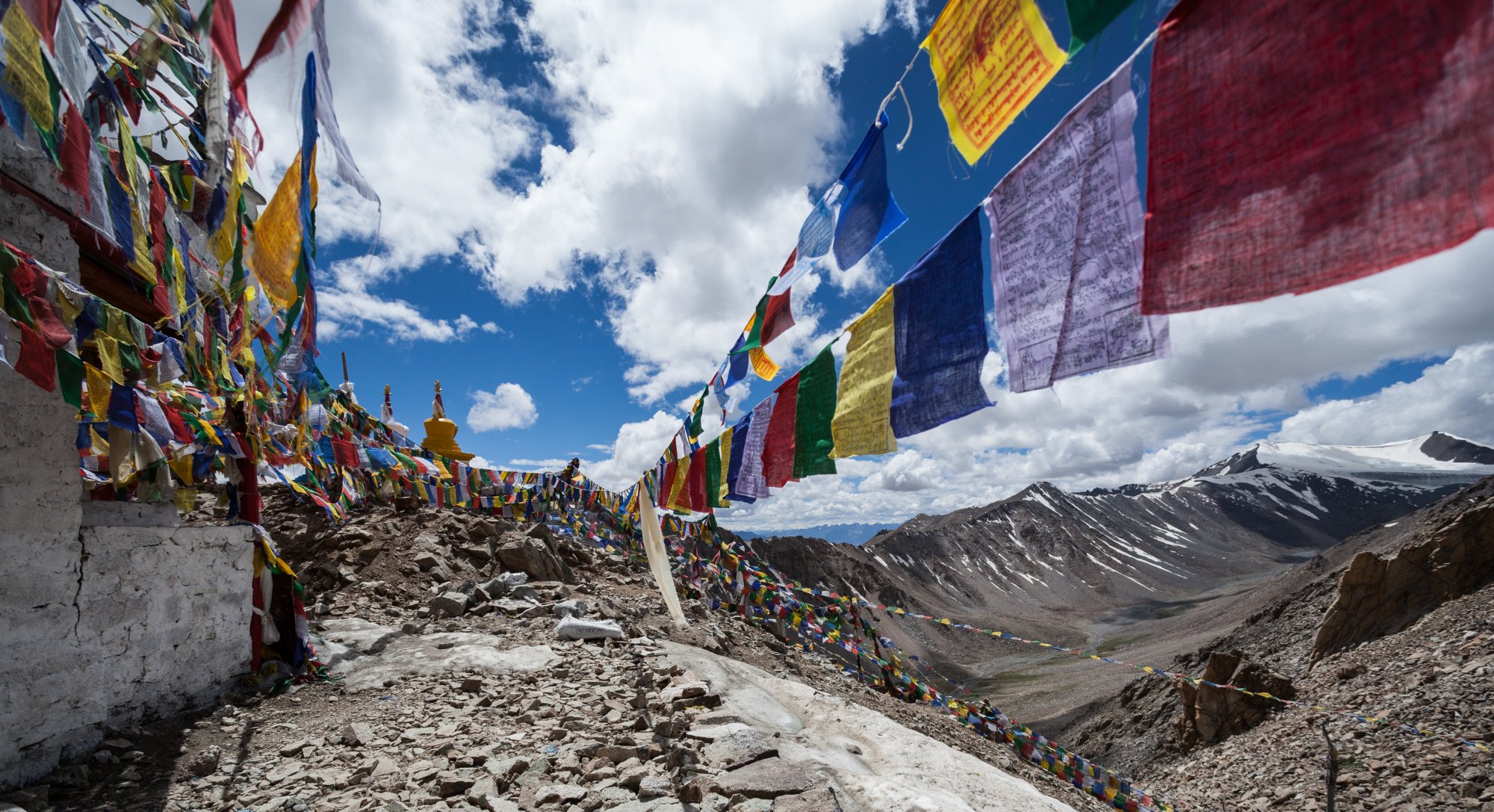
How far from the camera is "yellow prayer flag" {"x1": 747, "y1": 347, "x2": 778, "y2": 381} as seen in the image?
6.39 metres

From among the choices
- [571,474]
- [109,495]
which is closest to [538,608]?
[109,495]

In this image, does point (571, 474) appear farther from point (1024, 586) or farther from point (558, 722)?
point (1024, 586)

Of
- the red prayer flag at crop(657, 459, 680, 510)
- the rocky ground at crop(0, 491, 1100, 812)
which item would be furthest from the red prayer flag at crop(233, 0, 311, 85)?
the red prayer flag at crop(657, 459, 680, 510)

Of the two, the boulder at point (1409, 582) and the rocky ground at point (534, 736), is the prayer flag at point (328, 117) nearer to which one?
the rocky ground at point (534, 736)

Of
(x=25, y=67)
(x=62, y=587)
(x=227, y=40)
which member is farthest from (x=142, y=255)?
(x=227, y=40)

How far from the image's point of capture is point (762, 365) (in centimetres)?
644

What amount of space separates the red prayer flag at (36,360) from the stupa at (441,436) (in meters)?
15.7

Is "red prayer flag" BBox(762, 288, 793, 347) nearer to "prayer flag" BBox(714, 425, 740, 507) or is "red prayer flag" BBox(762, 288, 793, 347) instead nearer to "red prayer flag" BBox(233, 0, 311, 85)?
"prayer flag" BBox(714, 425, 740, 507)

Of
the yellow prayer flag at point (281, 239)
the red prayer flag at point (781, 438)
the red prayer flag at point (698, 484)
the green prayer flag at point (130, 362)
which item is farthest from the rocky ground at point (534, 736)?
the yellow prayer flag at point (281, 239)

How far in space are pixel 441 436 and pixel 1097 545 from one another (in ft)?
504

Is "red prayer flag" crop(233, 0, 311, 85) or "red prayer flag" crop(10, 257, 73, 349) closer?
"red prayer flag" crop(233, 0, 311, 85)

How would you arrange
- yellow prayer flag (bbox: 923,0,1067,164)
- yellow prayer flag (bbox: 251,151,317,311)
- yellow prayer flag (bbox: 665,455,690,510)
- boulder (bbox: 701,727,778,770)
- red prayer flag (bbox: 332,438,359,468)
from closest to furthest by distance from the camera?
yellow prayer flag (bbox: 923,0,1067,164)
yellow prayer flag (bbox: 251,151,317,311)
boulder (bbox: 701,727,778,770)
yellow prayer flag (bbox: 665,455,690,510)
red prayer flag (bbox: 332,438,359,468)

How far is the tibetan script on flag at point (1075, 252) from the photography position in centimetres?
250

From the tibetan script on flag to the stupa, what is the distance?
19400 millimetres
